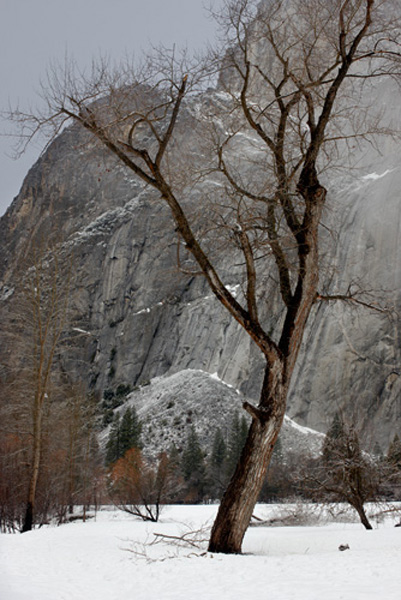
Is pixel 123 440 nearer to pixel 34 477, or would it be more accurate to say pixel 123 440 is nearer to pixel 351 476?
pixel 34 477

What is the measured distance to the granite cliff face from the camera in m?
49.0

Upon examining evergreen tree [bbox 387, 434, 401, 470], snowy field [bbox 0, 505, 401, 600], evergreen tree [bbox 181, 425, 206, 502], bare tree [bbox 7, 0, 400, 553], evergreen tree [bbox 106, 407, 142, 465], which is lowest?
evergreen tree [bbox 181, 425, 206, 502]

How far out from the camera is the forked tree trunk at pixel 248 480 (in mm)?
5211

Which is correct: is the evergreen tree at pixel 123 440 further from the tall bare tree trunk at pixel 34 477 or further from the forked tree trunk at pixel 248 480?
the forked tree trunk at pixel 248 480

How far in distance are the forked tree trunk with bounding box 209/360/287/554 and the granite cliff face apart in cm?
1776

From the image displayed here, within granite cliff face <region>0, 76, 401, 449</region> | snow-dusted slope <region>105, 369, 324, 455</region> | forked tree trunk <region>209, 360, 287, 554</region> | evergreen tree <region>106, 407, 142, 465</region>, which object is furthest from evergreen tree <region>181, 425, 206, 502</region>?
forked tree trunk <region>209, 360, 287, 554</region>

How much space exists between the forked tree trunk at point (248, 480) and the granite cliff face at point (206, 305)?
17.8 m

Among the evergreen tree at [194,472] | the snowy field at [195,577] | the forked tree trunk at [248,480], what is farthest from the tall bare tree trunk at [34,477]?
the evergreen tree at [194,472]

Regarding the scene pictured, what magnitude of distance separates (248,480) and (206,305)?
213ft

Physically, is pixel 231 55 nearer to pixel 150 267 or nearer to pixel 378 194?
pixel 378 194

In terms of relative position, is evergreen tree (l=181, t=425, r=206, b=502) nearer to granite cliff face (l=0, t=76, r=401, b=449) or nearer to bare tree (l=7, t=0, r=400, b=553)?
granite cliff face (l=0, t=76, r=401, b=449)

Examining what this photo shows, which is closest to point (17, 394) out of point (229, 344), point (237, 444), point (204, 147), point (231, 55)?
point (204, 147)

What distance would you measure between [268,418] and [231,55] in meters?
4.36

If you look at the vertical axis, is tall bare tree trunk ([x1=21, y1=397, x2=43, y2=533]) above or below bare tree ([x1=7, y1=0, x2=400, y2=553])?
below
